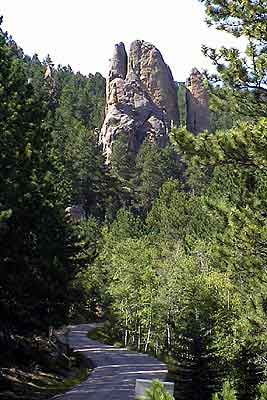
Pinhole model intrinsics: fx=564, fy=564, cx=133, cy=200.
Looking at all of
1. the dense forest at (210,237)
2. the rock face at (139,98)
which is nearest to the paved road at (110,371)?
the dense forest at (210,237)

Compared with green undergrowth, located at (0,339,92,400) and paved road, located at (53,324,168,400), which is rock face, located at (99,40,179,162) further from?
green undergrowth, located at (0,339,92,400)

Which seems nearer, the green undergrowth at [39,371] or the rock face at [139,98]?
the green undergrowth at [39,371]

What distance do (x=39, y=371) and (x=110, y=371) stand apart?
24.8 feet

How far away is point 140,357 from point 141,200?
Answer: 1764 inches

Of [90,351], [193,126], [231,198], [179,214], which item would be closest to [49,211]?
[231,198]

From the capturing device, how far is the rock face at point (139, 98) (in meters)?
96.1

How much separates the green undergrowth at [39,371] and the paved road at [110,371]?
2.05ft

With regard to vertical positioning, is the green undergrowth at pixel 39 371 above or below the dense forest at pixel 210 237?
below

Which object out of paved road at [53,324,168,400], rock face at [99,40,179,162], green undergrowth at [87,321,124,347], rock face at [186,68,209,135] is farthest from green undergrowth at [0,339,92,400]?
rock face at [186,68,209,135]

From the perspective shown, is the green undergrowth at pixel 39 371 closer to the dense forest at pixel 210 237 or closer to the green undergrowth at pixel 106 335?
the dense forest at pixel 210 237

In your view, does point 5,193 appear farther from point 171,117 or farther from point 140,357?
point 171,117

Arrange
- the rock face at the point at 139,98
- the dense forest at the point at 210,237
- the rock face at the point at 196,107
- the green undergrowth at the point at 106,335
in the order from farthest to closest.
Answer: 1. the rock face at the point at 196,107
2. the rock face at the point at 139,98
3. the green undergrowth at the point at 106,335
4. the dense forest at the point at 210,237

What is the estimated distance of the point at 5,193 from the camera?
622 inches

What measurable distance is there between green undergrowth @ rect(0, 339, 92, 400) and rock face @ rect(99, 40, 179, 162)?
211ft
